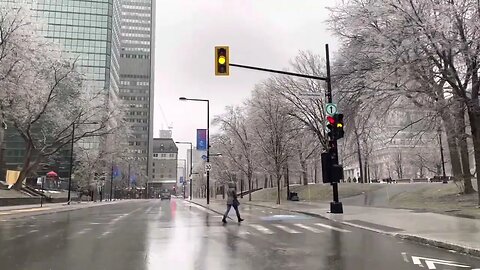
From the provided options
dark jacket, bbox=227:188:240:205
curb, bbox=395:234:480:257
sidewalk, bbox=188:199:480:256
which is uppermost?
dark jacket, bbox=227:188:240:205

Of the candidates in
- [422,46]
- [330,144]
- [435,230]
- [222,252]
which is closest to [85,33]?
[330,144]

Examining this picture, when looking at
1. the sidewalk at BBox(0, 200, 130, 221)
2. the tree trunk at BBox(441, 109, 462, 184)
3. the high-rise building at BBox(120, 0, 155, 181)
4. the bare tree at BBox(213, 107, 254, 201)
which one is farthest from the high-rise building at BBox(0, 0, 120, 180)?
the tree trunk at BBox(441, 109, 462, 184)

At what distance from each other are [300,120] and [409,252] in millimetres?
34123

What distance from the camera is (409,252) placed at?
33.8 ft

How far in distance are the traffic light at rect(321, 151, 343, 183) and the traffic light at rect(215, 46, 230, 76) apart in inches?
263

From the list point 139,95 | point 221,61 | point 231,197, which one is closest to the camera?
point 221,61

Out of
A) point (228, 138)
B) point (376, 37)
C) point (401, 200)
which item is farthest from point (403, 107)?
point (228, 138)

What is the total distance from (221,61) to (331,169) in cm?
755

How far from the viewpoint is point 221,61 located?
61.4ft

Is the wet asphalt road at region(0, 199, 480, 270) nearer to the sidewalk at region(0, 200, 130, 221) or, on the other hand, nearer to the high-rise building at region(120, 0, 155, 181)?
the sidewalk at region(0, 200, 130, 221)

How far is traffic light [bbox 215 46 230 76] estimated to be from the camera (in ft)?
61.3

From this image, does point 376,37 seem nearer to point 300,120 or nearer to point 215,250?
point 215,250

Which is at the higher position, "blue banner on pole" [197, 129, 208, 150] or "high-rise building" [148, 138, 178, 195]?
"high-rise building" [148, 138, 178, 195]

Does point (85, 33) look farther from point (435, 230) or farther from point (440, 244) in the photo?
point (440, 244)
